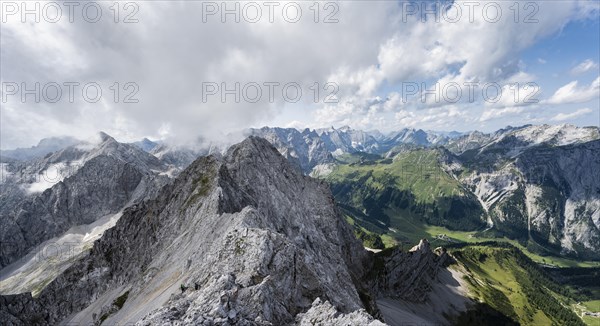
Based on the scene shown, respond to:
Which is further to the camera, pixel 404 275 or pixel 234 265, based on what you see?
pixel 404 275

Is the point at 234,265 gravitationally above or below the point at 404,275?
above

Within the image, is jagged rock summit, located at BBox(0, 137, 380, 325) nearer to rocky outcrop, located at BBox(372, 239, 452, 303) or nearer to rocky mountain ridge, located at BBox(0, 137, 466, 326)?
rocky mountain ridge, located at BBox(0, 137, 466, 326)

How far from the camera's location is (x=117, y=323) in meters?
65.4

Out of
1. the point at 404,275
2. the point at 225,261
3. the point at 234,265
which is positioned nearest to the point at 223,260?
the point at 225,261

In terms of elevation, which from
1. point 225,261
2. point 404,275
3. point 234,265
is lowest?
point 404,275

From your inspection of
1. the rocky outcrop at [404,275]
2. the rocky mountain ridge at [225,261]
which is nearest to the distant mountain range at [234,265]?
the rocky mountain ridge at [225,261]

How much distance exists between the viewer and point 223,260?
4416cm

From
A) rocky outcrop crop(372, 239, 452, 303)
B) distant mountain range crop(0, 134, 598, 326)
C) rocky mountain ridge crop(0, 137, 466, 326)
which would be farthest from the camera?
rocky outcrop crop(372, 239, 452, 303)

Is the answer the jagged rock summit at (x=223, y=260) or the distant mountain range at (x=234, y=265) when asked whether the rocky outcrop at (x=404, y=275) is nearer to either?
the distant mountain range at (x=234, y=265)

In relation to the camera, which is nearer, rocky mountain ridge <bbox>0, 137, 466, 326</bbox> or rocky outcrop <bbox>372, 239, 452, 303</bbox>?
rocky mountain ridge <bbox>0, 137, 466, 326</bbox>

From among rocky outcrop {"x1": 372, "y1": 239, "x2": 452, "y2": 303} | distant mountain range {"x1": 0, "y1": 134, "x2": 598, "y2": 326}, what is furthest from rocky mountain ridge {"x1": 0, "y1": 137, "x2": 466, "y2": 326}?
rocky outcrop {"x1": 372, "y1": 239, "x2": 452, "y2": 303}

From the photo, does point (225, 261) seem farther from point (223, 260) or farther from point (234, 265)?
point (234, 265)

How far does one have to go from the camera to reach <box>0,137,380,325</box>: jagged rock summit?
34594mm

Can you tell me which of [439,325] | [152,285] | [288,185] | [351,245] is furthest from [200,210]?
[439,325]
